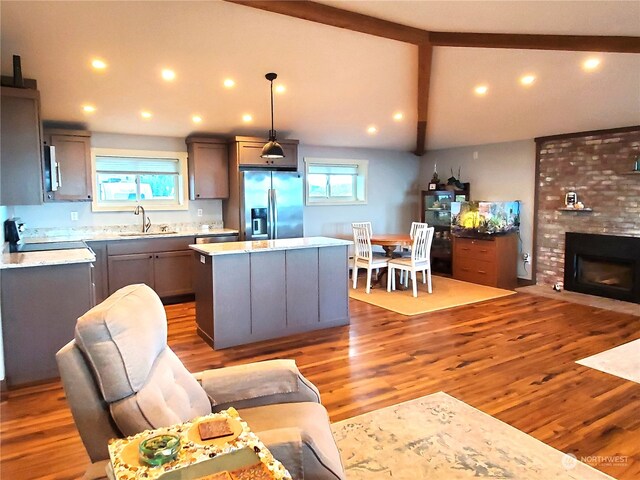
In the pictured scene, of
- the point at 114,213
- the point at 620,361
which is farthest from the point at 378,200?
the point at 620,361

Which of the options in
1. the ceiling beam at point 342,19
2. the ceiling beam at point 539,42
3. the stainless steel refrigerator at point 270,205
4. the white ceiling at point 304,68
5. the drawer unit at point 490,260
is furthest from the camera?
the drawer unit at point 490,260

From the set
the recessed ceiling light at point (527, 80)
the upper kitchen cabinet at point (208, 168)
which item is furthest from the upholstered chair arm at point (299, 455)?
the upper kitchen cabinet at point (208, 168)

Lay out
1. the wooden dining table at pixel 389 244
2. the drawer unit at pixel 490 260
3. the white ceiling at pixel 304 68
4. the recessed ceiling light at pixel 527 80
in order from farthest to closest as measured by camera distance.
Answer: the drawer unit at pixel 490 260, the wooden dining table at pixel 389 244, the recessed ceiling light at pixel 527 80, the white ceiling at pixel 304 68

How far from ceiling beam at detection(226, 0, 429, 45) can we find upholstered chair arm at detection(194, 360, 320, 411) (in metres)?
2.67

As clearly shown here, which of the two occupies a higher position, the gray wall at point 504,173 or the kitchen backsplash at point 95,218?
the gray wall at point 504,173

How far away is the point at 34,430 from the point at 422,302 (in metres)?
4.34

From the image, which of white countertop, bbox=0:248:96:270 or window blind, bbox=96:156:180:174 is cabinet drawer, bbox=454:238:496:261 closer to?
window blind, bbox=96:156:180:174

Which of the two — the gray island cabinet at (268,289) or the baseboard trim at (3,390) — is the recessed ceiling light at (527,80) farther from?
the baseboard trim at (3,390)

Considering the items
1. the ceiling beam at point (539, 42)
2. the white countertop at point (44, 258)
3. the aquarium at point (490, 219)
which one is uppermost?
the ceiling beam at point (539, 42)

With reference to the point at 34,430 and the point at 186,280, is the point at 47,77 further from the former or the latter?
the point at 34,430

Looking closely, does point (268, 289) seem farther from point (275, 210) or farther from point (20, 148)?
point (20, 148)

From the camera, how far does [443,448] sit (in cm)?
237

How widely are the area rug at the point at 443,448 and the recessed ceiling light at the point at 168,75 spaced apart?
12.2 ft

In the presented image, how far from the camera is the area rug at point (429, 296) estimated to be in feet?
17.7
